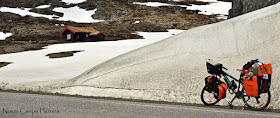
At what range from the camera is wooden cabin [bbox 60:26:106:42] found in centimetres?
5084

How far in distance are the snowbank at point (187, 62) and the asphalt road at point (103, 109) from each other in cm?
86

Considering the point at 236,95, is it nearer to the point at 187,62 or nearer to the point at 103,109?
the point at 187,62

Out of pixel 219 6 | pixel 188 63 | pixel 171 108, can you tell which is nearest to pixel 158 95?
pixel 171 108

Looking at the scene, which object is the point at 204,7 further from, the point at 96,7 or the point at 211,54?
the point at 211,54

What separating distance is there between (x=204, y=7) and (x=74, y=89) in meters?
115

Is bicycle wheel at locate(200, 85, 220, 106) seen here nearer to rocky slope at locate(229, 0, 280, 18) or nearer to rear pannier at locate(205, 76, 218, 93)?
rear pannier at locate(205, 76, 218, 93)

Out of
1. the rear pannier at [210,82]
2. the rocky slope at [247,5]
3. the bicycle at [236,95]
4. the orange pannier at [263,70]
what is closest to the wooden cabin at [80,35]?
the rocky slope at [247,5]

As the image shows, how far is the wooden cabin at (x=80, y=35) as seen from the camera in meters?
50.8

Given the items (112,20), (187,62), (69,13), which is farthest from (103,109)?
(69,13)

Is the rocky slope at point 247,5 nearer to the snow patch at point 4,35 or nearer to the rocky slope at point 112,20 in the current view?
the rocky slope at point 112,20

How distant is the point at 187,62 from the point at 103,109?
4.47 m

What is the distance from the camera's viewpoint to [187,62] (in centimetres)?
1077

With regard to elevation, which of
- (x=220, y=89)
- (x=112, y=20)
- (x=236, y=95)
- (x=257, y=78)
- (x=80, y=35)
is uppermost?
(x=112, y=20)

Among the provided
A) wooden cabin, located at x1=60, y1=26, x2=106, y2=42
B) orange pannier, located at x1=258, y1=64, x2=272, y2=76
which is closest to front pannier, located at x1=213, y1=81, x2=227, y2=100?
orange pannier, located at x1=258, y1=64, x2=272, y2=76
